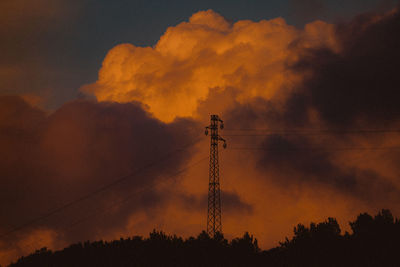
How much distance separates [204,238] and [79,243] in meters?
33.7

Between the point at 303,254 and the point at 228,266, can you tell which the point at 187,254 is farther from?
the point at 303,254

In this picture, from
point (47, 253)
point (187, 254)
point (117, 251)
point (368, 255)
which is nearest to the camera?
point (368, 255)

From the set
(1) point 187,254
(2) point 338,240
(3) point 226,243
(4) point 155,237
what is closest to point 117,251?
(4) point 155,237

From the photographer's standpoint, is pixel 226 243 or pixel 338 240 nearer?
pixel 338 240

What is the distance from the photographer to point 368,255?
8069 cm

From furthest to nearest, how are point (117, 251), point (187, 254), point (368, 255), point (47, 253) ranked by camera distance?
point (47, 253) → point (117, 251) → point (187, 254) → point (368, 255)

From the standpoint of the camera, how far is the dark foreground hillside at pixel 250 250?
85.1m

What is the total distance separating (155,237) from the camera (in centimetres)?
10906

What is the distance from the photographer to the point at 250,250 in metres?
101

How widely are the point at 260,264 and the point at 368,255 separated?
2313 centimetres

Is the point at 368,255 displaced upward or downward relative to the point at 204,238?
downward

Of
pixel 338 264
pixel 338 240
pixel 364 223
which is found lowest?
pixel 338 264

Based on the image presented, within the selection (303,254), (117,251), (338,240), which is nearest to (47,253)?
(117,251)

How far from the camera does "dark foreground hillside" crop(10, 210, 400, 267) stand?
85062 mm
